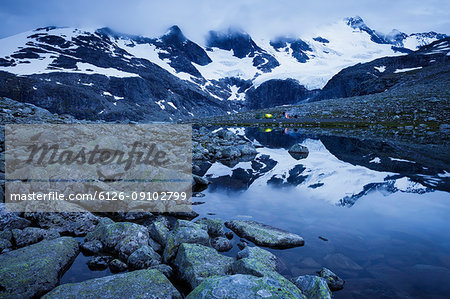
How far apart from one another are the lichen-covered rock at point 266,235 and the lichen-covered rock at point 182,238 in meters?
1.69

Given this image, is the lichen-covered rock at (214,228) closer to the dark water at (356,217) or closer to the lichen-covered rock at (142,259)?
the dark water at (356,217)

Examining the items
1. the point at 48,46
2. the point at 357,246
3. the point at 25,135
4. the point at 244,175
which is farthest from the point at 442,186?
the point at 48,46

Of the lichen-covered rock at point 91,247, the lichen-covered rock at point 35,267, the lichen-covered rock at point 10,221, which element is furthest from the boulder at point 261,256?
the lichen-covered rock at point 10,221

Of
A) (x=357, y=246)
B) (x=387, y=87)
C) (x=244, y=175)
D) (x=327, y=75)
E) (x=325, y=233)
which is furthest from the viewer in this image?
(x=327, y=75)

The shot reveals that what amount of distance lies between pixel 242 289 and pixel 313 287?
7.08ft

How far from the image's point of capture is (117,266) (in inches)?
242

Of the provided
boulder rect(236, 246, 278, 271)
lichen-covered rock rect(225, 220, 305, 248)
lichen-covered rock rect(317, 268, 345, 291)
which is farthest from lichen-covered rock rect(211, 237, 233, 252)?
lichen-covered rock rect(317, 268, 345, 291)

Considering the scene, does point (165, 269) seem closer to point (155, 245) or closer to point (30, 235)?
point (155, 245)

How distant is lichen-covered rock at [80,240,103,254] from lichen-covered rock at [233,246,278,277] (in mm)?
4171

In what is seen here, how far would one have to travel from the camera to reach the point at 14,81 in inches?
4363

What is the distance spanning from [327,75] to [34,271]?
728ft

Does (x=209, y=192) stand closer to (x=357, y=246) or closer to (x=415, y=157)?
(x=357, y=246)

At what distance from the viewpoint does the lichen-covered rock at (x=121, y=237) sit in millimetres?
6667

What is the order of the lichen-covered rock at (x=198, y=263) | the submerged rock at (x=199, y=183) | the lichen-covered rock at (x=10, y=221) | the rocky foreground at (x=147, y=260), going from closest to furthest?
the rocky foreground at (x=147, y=260)
the lichen-covered rock at (x=198, y=263)
the lichen-covered rock at (x=10, y=221)
the submerged rock at (x=199, y=183)
